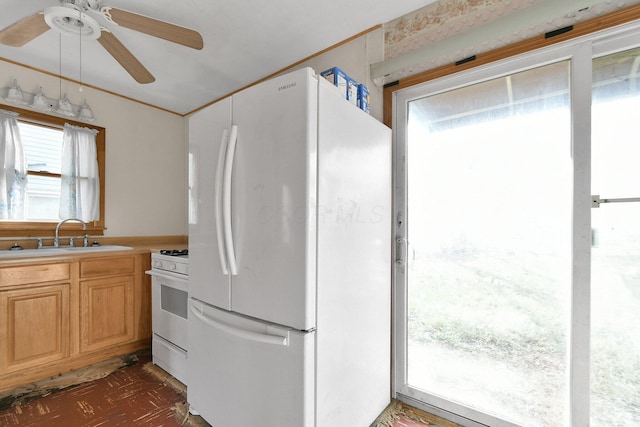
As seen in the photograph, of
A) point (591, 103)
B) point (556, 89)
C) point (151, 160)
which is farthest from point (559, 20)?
point (151, 160)

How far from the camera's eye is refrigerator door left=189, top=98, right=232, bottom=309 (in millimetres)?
1383

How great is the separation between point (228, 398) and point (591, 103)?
2233 mm

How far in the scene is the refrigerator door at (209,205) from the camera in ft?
4.54

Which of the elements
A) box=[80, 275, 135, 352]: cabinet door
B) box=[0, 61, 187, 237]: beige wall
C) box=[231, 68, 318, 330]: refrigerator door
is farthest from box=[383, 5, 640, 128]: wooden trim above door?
box=[0, 61, 187, 237]: beige wall

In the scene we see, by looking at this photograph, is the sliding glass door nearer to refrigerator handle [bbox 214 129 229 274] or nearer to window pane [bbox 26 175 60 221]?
refrigerator handle [bbox 214 129 229 274]

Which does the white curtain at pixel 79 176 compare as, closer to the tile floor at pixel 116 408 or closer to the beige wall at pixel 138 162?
the beige wall at pixel 138 162

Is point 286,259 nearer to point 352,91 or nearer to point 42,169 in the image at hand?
point 352,91

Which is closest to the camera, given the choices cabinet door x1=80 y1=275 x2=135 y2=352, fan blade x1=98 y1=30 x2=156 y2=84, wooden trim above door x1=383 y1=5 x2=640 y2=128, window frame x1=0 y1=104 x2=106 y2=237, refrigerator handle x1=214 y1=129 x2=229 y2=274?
wooden trim above door x1=383 y1=5 x2=640 y2=128

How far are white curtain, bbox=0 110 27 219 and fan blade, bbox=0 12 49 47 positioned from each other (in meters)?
1.00

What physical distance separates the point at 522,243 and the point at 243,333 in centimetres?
150

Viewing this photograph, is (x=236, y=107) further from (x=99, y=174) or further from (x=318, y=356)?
(x=99, y=174)

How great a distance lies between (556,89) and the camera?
1.44 m

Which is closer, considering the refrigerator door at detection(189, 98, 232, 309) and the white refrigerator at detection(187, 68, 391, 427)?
the white refrigerator at detection(187, 68, 391, 427)

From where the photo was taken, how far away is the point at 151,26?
4.99 ft
